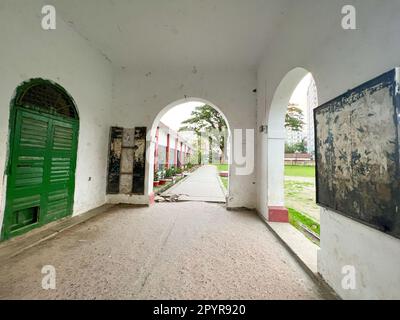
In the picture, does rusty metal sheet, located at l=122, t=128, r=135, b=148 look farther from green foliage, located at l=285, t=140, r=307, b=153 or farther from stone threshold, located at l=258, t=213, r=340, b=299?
green foliage, located at l=285, t=140, r=307, b=153

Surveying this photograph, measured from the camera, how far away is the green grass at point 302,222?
3.00 m

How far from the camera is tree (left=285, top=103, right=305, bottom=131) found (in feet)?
43.2

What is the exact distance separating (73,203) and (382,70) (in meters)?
4.60

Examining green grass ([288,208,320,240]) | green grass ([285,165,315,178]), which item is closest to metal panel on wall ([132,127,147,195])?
green grass ([288,208,320,240])

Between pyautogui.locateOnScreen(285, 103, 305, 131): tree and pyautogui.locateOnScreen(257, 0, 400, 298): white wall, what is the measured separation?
40.4ft

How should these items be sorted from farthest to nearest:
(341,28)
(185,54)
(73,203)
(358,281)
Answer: (185,54) → (73,203) → (341,28) → (358,281)

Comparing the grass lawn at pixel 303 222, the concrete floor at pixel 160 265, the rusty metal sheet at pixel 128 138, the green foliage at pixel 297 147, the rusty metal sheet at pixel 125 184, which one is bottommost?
the concrete floor at pixel 160 265

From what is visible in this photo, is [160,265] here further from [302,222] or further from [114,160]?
[114,160]

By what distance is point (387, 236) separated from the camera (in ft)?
3.55

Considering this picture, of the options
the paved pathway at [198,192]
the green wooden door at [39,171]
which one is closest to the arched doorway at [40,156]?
the green wooden door at [39,171]

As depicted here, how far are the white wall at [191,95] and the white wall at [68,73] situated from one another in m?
0.48

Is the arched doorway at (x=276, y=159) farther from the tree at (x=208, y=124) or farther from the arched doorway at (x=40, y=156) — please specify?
the tree at (x=208, y=124)

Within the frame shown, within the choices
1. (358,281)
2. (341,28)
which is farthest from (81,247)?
(341,28)

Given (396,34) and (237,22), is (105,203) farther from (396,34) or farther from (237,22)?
(396,34)
